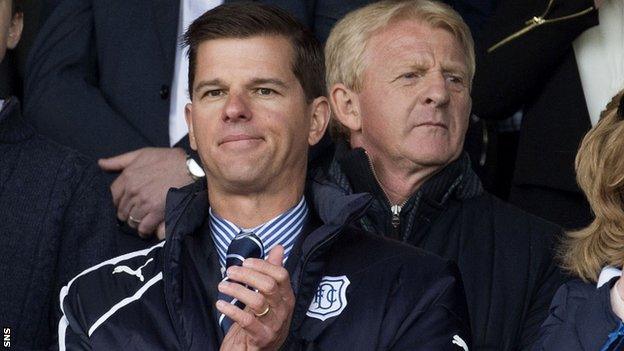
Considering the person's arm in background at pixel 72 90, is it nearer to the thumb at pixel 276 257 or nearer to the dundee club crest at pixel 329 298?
the dundee club crest at pixel 329 298

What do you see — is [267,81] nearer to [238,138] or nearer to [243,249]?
[238,138]

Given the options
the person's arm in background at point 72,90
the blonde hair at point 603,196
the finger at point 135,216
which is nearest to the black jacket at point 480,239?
the blonde hair at point 603,196

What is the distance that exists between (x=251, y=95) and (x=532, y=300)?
1054mm

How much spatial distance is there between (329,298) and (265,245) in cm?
28

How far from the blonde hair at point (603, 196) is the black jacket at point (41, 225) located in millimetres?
1340

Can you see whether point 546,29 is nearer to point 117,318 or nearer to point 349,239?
point 349,239

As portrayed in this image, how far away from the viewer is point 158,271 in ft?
→ 13.5

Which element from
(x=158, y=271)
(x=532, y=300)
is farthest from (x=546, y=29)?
(x=158, y=271)

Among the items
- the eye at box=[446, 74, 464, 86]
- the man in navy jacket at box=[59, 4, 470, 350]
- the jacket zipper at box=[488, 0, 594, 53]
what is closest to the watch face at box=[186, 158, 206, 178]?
the man in navy jacket at box=[59, 4, 470, 350]

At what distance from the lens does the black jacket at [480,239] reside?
4574 millimetres

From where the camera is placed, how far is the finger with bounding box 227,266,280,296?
3491 millimetres

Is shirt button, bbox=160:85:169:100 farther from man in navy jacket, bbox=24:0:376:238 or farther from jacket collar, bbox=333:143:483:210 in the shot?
jacket collar, bbox=333:143:483:210

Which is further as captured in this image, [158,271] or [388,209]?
[388,209]

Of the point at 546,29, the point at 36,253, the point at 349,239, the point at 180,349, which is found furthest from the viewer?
the point at 546,29
